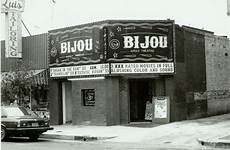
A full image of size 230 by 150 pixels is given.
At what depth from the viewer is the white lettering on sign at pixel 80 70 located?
20.3 m

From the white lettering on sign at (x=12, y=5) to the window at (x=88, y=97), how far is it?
18.6 ft

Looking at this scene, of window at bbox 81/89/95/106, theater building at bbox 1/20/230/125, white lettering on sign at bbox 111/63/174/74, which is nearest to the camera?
white lettering on sign at bbox 111/63/174/74

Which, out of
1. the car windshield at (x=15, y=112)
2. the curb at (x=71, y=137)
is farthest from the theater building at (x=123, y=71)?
the car windshield at (x=15, y=112)

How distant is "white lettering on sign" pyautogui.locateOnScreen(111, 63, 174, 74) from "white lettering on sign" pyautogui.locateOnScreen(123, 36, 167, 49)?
0.87 meters

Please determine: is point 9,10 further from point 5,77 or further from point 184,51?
point 184,51

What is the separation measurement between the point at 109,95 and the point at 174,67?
137 inches

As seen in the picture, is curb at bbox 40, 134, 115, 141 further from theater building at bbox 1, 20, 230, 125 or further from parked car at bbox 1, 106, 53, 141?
theater building at bbox 1, 20, 230, 125

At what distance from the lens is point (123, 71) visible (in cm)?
2027

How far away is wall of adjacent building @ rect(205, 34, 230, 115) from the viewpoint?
963 inches

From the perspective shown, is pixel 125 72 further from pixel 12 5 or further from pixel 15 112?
pixel 12 5

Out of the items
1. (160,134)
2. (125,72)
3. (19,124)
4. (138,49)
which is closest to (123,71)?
(125,72)

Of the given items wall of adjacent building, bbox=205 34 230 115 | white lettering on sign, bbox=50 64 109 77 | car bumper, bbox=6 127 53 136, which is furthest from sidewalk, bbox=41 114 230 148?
wall of adjacent building, bbox=205 34 230 115

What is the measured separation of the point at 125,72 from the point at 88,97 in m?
2.43

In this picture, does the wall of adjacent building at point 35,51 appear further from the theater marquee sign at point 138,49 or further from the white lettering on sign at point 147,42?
the white lettering on sign at point 147,42
